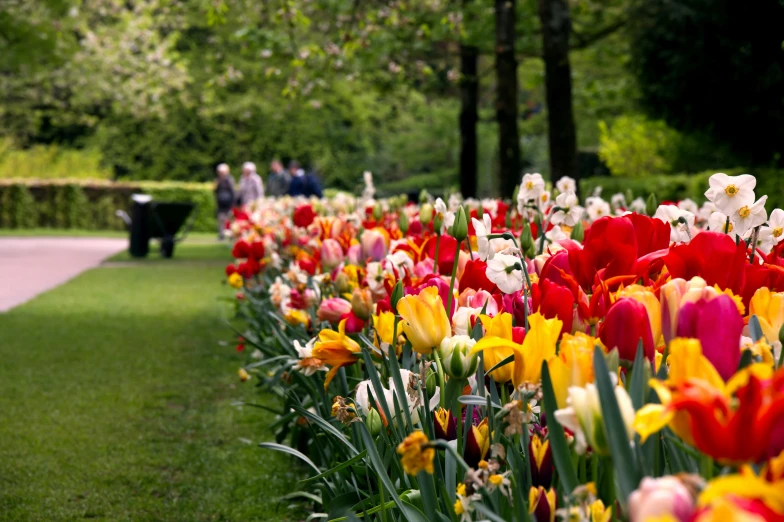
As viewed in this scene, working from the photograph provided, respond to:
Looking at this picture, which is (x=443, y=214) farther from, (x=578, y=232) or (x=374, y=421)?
(x=374, y=421)

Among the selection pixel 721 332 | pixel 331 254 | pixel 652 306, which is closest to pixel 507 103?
pixel 331 254

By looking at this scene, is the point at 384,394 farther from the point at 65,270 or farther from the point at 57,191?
the point at 57,191

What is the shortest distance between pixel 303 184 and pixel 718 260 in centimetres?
1736

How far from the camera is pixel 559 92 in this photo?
1017cm

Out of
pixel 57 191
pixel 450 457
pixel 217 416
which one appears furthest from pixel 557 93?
pixel 57 191

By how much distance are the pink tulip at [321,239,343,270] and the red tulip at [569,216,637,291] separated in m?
1.78

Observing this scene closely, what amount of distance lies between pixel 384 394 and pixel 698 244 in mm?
725

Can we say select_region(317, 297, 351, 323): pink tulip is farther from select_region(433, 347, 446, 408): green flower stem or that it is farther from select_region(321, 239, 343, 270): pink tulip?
select_region(321, 239, 343, 270): pink tulip

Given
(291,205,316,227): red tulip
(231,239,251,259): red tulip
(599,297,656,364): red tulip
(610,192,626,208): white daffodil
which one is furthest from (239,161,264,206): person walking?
(599,297,656,364): red tulip

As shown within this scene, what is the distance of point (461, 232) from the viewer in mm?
2199

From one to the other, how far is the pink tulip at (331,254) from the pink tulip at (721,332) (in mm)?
2534

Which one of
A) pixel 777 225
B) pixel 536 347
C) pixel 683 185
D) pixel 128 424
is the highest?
pixel 777 225

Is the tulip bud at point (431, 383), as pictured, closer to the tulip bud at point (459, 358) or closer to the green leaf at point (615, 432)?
the tulip bud at point (459, 358)

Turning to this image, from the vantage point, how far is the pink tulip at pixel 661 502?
84 centimetres
